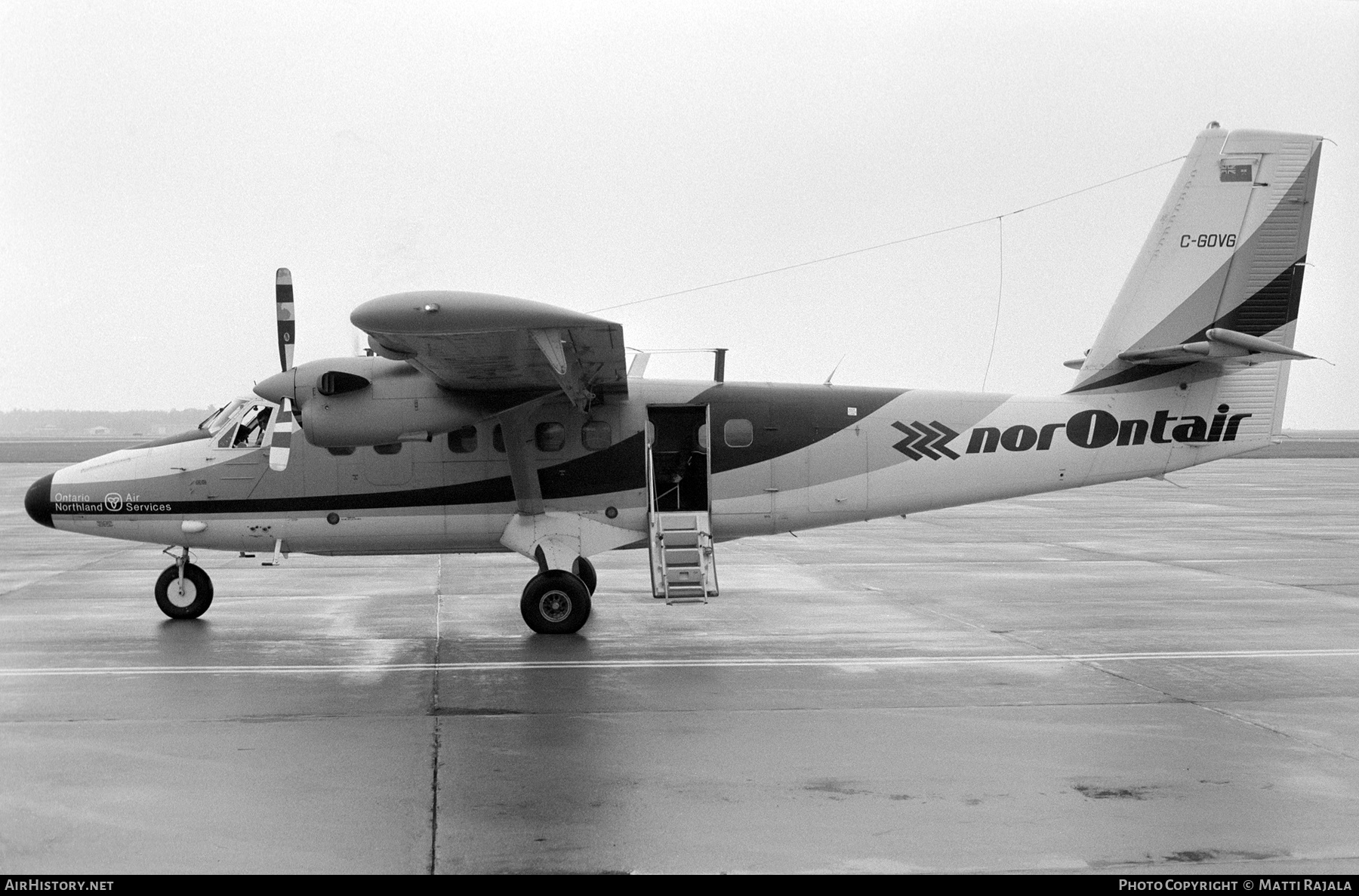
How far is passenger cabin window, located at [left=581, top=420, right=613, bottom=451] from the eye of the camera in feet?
44.6

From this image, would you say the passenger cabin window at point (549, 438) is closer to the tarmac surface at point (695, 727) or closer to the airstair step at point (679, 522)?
the airstair step at point (679, 522)

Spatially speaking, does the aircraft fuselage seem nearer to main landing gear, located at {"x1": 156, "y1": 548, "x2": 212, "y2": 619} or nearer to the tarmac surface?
main landing gear, located at {"x1": 156, "y1": 548, "x2": 212, "y2": 619}

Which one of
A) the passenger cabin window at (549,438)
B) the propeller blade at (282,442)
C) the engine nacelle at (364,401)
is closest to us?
the engine nacelle at (364,401)

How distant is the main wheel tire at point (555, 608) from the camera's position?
12766 millimetres

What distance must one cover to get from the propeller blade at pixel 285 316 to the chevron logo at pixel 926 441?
22.2 ft

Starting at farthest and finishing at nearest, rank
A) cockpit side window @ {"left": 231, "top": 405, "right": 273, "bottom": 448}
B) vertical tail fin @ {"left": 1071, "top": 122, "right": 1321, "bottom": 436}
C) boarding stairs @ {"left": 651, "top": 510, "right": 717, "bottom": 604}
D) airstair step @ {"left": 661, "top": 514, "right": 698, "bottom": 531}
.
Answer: vertical tail fin @ {"left": 1071, "top": 122, "right": 1321, "bottom": 436} → cockpit side window @ {"left": 231, "top": 405, "right": 273, "bottom": 448} → airstair step @ {"left": 661, "top": 514, "right": 698, "bottom": 531} → boarding stairs @ {"left": 651, "top": 510, "right": 717, "bottom": 604}

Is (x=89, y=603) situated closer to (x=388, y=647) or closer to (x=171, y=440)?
(x=171, y=440)

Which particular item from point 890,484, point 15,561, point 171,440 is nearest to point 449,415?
point 171,440

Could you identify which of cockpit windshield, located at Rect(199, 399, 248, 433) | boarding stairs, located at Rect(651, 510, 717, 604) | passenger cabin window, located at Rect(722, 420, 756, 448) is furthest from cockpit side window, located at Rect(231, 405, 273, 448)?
passenger cabin window, located at Rect(722, 420, 756, 448)

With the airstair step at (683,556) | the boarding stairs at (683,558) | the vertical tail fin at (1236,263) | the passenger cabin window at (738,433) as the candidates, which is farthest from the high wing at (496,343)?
the vertical tail fin at (1236,263)

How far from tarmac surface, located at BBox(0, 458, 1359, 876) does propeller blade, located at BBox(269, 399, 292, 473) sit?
5.90 ft

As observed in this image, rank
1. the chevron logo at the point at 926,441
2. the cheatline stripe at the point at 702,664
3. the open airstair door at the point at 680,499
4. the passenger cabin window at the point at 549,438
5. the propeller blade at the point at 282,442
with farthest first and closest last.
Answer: the chevron logo at the point at 926,441
the passenger cabin window at the point at 549,438
the propeller blade at the point at 282,442
the open airstair door at the point at 680,499
the cheatline stripe at the point at 702,664

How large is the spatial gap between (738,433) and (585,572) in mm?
2527

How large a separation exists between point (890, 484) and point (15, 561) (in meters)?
14.4
